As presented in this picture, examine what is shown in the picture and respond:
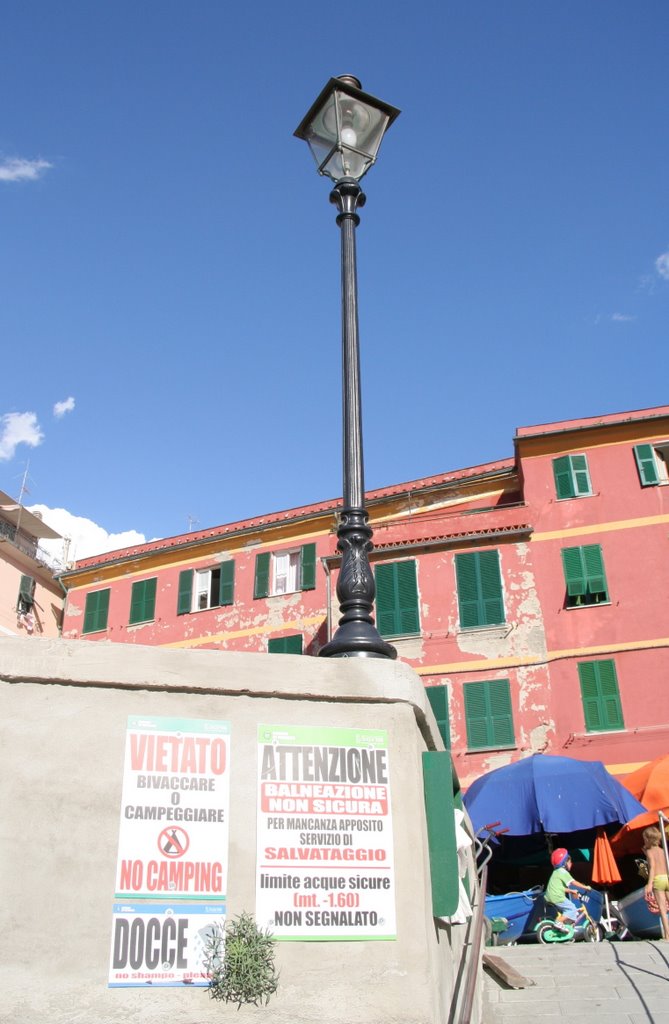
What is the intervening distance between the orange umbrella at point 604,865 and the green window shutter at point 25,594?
82.3 ft

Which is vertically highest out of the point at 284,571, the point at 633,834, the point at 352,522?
the point at 284,571

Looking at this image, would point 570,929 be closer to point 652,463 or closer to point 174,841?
point 174,841

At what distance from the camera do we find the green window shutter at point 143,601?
31188 mm

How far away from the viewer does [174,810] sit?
4.84m

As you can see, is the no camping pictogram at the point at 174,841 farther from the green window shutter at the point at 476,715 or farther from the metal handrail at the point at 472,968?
the green window shutter at the point at 476,715

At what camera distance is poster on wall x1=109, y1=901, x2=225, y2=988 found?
448 cm

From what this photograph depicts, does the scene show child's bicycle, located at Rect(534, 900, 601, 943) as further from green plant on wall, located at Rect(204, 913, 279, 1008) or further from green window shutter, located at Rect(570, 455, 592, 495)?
green window shutter, located at Rect(570, 455, 592, 495)

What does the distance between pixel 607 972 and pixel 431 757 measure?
4.92 m

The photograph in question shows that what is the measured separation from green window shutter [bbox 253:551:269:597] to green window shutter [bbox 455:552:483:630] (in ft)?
24.2

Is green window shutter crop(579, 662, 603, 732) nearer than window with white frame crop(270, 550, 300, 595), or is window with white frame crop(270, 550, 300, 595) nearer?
green window shutter crop(579, 662, 603, 732)

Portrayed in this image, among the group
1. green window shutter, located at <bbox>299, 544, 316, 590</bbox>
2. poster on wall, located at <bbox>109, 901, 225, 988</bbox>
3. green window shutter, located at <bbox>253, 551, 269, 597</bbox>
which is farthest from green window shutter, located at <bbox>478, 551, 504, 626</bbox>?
poster on wall, located at <bbox>109, 901, 225, 988</bbox>

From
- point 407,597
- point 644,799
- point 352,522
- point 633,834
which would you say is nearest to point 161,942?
point 352,522

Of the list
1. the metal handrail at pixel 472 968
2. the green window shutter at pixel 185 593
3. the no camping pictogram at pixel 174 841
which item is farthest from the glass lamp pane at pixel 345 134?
the green window shutter at pixel 185 593

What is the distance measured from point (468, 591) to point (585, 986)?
1608cm
